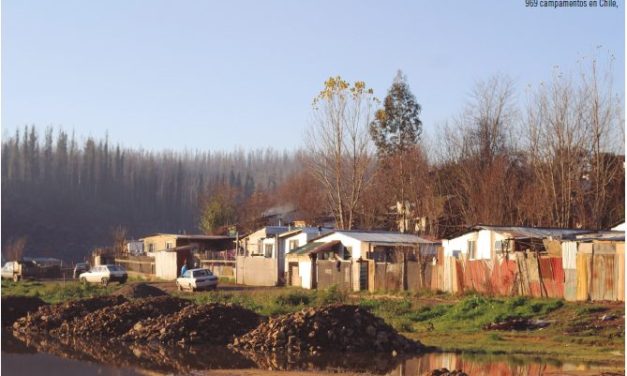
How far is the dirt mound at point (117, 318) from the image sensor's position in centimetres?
Result: 3167

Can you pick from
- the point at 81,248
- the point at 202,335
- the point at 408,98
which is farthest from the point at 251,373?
the point at 81,248

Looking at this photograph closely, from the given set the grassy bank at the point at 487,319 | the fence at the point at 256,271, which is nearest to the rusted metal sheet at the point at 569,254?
the grassy bank at the point at 487,319

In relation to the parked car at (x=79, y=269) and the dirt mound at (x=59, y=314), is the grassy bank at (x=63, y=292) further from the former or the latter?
the parked car at (x=79, y=269)

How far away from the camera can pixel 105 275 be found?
63.2 metres

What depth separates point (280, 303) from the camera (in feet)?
135

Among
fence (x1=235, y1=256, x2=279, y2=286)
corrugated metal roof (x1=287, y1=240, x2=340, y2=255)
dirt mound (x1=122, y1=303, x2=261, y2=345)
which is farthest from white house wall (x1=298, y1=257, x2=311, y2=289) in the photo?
dirt mound (x1=122, y1=303, x2=261, y2=345)

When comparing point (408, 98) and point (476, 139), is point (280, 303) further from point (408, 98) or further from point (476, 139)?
point (408, 98)

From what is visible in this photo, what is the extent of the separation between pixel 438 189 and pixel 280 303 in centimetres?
3308

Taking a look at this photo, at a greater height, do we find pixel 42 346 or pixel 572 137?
pixel 572 137

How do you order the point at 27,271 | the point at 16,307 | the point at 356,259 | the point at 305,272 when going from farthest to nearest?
the point at 27,271 < the point at 305,272 < the point at 356,259 < the point at 16,307

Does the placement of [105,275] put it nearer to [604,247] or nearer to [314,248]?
[314,248]

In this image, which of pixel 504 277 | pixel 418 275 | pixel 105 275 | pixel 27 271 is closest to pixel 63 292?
pixel 105 275

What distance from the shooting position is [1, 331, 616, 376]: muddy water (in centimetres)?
2202

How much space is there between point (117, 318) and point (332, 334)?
9218 millimetres
